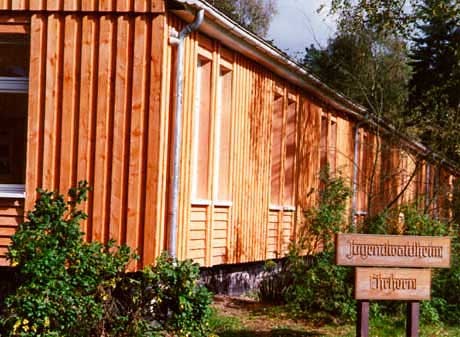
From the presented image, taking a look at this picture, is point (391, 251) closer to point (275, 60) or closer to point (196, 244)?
point (196, 244)

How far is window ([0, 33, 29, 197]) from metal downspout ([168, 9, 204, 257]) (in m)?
1.77

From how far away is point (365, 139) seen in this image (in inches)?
973

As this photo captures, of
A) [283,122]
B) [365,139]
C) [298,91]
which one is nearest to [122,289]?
[283,122]

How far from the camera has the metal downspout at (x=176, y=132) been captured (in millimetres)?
11969

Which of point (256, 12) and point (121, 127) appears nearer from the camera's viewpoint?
point (121, 127)

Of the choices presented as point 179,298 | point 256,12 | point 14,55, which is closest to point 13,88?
point 14,55

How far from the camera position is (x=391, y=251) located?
11.0m

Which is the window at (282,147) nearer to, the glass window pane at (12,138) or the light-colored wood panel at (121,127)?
the light-colored wood panel at (121,127)

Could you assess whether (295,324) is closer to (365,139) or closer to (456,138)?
(456,138)

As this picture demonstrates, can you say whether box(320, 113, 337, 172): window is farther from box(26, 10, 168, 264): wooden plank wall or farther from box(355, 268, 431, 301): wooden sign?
box(355, 268, 431, 301): wooden sign

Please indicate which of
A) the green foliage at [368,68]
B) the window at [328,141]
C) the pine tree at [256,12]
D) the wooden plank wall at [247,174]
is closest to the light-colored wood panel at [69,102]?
the wooden plank wall at [247,174]

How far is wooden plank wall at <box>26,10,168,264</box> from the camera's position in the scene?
11711 mm

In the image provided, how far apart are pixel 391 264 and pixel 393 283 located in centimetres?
21

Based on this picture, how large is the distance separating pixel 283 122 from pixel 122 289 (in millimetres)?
7491
